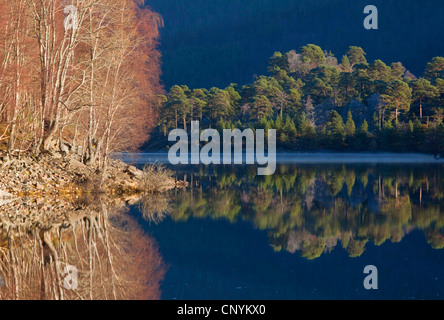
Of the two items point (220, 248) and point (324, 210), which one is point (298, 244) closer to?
point (220, 248)

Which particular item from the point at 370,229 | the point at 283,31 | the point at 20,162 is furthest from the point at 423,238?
the point at 283,31

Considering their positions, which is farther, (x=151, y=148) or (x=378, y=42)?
(x=378, y=42)

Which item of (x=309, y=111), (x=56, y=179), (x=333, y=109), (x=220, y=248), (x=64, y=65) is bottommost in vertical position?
(x=220, y=248)

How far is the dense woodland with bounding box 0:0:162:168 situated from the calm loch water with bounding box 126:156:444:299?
14.7ft

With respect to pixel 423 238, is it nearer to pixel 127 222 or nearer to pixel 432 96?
pixel 127 222

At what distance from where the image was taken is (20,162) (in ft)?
55.7

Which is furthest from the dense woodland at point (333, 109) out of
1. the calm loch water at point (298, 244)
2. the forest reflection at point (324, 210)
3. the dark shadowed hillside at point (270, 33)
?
the dark shadowed hillside at point (270, 33)

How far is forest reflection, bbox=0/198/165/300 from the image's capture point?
22.2 feet

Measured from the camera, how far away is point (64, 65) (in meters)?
17.7

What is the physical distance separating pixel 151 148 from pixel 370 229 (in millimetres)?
68363

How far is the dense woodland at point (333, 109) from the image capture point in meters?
59.8

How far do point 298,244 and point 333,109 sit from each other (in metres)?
68.6

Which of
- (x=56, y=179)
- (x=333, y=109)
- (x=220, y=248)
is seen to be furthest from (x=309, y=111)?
(x=220, y=248)

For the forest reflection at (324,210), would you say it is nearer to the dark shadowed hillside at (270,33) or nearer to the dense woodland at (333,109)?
the dense woodland at (333,109)
